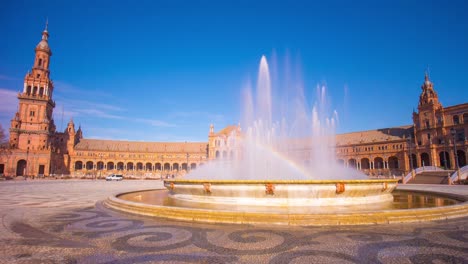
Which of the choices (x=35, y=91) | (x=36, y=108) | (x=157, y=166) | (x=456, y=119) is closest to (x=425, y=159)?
(x=456, y=119)

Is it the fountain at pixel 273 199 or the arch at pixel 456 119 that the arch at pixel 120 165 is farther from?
the arch at pixel 456 119

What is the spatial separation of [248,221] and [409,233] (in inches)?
146

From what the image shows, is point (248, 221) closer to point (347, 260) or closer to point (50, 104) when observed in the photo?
point (347, 260)

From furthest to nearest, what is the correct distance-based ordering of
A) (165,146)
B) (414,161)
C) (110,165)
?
(165,146) < (110,165) < (414,161)

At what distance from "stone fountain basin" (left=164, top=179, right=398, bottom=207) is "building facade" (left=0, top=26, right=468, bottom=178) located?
114 feet

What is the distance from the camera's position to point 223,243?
5.01 m

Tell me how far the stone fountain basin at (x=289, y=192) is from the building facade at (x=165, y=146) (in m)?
34.9

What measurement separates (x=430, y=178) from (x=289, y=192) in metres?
37.5

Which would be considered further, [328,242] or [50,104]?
[50,104]

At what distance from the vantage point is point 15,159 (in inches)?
2484

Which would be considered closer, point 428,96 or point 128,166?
point 428,96

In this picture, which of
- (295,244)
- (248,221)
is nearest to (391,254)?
(295,244)

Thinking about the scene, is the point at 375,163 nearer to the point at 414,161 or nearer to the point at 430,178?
the point at 414,161

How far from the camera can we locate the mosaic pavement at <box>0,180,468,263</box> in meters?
4.20
